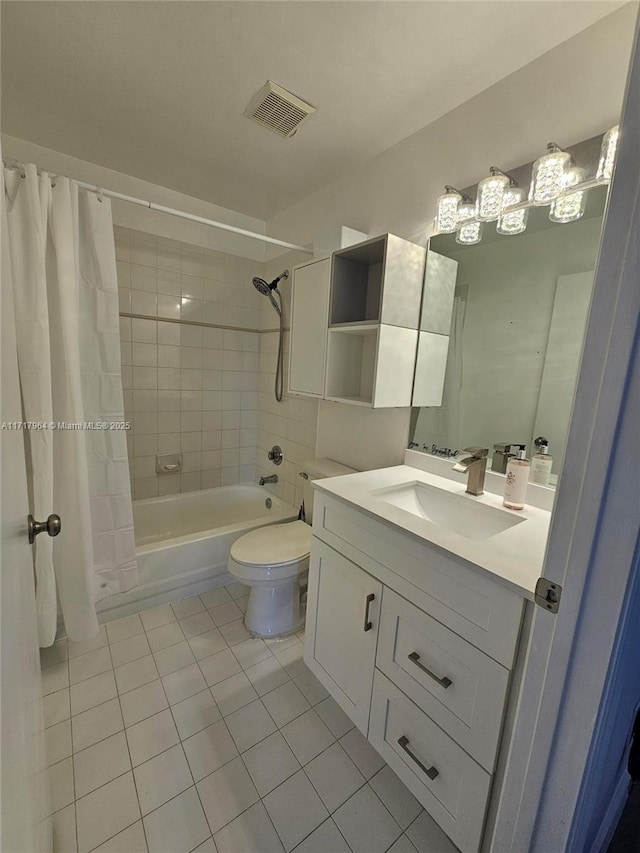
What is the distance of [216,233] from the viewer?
8.11 feet

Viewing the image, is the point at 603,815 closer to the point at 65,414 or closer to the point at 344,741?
the point at 344,741

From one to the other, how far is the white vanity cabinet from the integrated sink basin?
198 mm

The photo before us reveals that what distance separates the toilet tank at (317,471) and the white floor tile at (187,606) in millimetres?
738

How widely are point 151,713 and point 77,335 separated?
4.82 ft

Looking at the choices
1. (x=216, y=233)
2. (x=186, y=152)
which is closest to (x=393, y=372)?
(x=186, y=152)

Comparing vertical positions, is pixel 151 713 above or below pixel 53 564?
below

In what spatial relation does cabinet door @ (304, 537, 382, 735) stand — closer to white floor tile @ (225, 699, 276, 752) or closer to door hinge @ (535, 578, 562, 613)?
white floor tile @ (225, 699, 276, 752)

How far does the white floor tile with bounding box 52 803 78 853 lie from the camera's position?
0.92 m

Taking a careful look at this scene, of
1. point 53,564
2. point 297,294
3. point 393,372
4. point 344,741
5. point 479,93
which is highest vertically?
point 479,93

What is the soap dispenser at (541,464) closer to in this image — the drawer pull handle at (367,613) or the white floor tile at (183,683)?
the drawer pull handle at (367,613)

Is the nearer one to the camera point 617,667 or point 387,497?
point 617,667

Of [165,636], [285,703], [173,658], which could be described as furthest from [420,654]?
[165,636]

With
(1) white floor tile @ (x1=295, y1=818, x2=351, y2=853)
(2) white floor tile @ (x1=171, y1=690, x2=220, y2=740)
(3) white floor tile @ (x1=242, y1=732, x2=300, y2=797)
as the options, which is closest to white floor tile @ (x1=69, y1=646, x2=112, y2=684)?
(2) white floor tile @ (x1=171, y1=690, x2=220, y2=740)

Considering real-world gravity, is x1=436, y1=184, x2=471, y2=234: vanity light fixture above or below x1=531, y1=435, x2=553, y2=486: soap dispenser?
above
